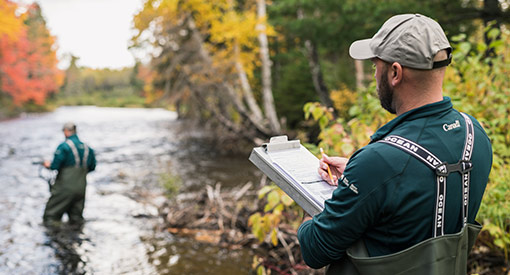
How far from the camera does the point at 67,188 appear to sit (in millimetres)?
6770

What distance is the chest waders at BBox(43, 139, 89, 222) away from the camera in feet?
22.2

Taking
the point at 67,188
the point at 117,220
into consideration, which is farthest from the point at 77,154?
the point at 117,220

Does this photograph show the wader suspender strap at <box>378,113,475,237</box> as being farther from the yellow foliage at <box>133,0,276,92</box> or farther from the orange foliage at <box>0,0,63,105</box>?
the orange foliage at <box>0,0,63,105</box>

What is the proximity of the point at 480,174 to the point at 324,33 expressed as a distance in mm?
10635

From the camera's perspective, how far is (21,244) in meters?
6.16

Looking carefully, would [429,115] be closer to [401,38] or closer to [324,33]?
[401,38]

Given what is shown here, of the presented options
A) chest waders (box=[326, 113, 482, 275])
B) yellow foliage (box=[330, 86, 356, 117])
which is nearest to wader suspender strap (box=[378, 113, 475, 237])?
chest waders (box=[326, 113, 482, 275])

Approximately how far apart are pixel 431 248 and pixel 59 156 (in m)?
6.41

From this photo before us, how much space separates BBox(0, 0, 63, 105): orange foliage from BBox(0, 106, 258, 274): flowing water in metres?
18.3

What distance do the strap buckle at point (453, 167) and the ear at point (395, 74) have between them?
33cm

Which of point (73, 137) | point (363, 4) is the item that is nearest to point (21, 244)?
point (73, 137)

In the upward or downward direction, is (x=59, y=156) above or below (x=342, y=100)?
above

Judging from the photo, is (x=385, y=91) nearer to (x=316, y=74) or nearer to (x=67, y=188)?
(x=67, y=188)

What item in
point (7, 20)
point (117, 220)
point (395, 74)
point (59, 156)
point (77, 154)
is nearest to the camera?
point (395, 74)
